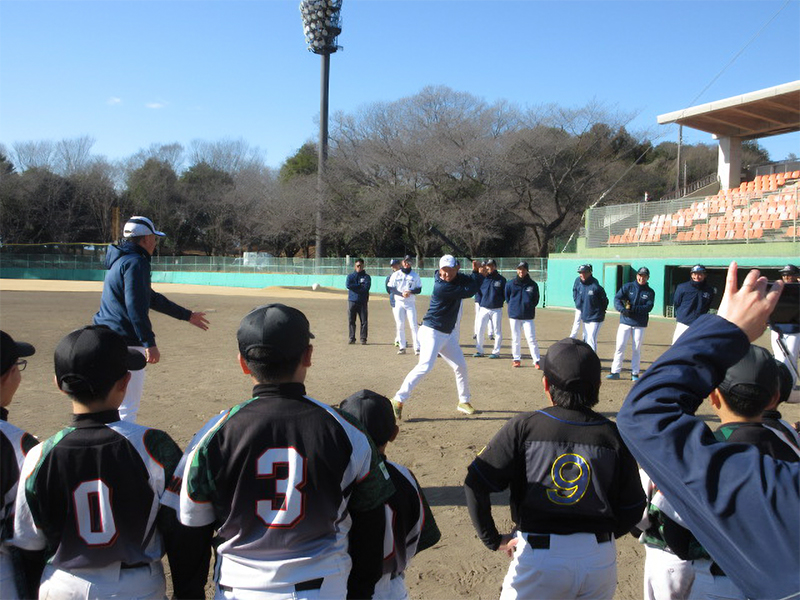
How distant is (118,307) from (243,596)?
3.63m

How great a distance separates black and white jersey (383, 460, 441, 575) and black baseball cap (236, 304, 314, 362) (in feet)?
2.25

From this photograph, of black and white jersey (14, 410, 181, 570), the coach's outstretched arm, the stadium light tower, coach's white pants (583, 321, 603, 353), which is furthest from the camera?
the stadium light tower

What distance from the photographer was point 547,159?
42312mm

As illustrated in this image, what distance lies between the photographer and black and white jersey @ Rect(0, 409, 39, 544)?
7.34 ft

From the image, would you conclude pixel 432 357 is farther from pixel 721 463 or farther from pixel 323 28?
pixel 323 28

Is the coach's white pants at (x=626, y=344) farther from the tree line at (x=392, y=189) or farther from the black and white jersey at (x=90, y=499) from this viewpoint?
the tree line at (x=392, y=189)

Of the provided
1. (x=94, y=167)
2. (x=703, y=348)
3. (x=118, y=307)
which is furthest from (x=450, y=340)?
(x=94, y=167)

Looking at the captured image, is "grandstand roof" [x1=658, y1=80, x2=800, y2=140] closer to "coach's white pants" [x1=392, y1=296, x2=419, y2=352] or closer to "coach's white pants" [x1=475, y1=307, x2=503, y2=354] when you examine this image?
"coach's white pants" [x1=475, y1=307, x2=503, y2=354]

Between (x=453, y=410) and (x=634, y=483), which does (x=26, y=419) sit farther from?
(x=634, y=483)

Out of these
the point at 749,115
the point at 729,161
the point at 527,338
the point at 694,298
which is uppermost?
the point at 749,115

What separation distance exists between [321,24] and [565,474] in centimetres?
5931

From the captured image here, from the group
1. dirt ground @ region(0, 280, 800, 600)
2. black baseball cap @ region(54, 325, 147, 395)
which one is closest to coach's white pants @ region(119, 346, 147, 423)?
dirt ground @ region(0, 280, 800, 600)

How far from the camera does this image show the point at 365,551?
2184 millimetres

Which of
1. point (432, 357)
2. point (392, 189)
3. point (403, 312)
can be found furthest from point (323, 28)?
point (432, 357)
